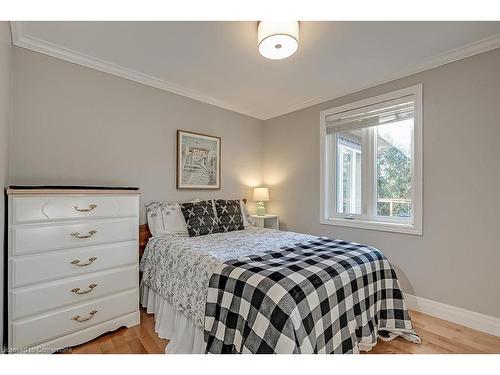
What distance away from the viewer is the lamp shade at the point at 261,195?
3.58 meters

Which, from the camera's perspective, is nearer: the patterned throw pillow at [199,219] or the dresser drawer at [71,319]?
the dresser drawer at [71,319]

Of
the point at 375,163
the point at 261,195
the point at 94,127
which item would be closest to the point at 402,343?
the point at 375,163

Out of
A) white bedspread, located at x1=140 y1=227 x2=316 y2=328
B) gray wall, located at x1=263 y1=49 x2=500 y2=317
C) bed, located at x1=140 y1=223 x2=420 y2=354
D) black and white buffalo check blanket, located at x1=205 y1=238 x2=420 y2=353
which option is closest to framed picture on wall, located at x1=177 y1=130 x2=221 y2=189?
white bedspread, located at x1=140 y1=227 x2=316 y2=328

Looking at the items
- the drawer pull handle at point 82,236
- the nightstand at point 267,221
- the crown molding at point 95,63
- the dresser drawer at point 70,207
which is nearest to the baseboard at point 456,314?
the nightstand at point 267,221

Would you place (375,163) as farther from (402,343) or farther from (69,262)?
(69,262)

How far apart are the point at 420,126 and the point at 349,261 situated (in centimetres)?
157

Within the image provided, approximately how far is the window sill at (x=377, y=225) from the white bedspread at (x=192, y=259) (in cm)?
80

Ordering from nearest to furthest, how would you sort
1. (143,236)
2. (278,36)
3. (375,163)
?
(278,36)
(143,236)
(375,163)

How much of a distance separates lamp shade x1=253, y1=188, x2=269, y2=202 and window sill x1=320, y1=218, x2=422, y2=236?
2.80 feet

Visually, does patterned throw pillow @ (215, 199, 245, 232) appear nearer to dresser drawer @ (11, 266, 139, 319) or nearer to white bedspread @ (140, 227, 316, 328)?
white bedspread @ (140, 227, 316, 328)

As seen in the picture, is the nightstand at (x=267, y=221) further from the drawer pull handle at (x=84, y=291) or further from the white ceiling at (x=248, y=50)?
the drawer pull handle at (x=84, y=291)

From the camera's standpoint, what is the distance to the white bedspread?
1686 mm

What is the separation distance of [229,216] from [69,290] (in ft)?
5.01

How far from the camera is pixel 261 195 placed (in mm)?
3586
